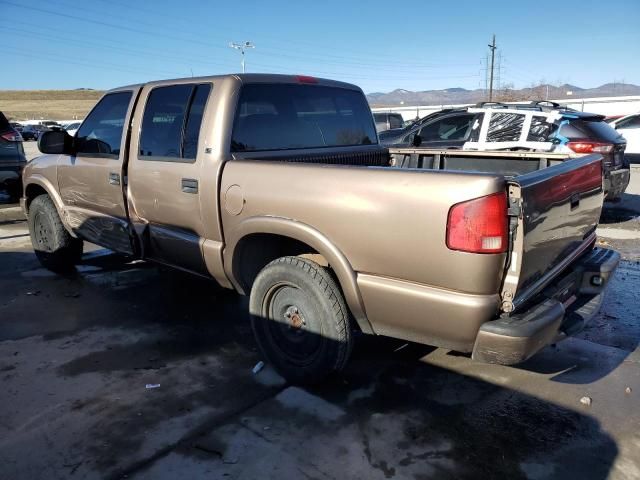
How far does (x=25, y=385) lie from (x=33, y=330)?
1.03 m

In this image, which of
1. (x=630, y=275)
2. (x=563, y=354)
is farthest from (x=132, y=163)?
(x=630, y=275)

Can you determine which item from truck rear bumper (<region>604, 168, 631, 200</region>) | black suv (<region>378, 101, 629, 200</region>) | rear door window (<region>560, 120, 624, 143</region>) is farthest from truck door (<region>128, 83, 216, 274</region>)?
truck rear bumper (<region>604, 168, 631, 200</region>)

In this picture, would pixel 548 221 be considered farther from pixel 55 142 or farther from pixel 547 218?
pixel 55 142

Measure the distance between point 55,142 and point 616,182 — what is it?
7.96m

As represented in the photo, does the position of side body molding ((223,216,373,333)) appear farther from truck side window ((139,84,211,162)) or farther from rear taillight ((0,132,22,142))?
rear taillight ((0,132,22,142))

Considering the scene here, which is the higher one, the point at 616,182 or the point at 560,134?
the point at 560,134

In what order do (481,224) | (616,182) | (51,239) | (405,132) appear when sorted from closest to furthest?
1. (481,224)
2. (51,239)
3. (616,182)
4. (405,132)

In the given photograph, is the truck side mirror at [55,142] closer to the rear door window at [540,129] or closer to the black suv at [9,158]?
the black suv at [9,158]

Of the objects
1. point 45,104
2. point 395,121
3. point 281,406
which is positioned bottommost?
point 281,406

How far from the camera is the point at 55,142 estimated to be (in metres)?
4.81

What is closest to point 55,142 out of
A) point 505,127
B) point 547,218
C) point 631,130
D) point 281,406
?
point 281,406

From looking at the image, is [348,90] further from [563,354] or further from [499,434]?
[499,434]

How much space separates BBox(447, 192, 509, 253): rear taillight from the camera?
2361 mm

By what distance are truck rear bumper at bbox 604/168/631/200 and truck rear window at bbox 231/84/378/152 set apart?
5.03 m
